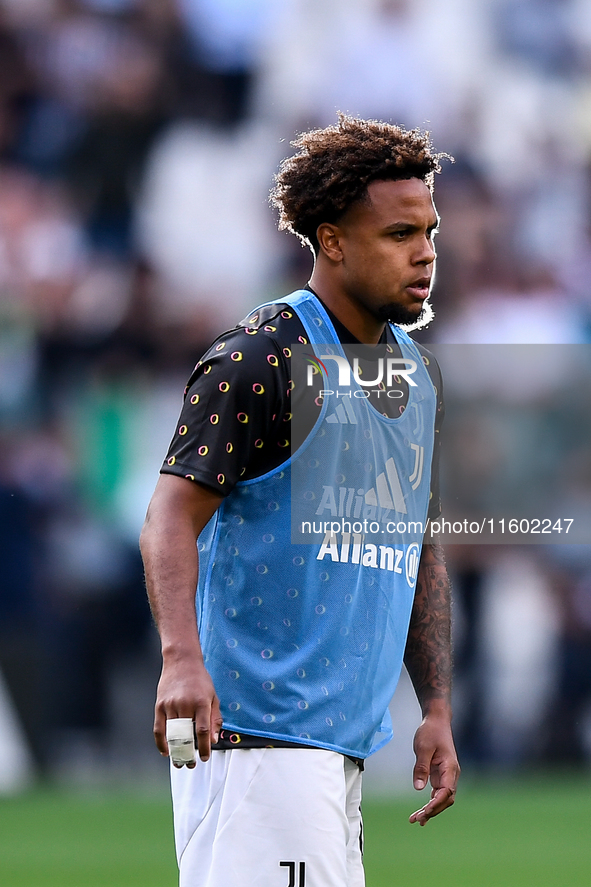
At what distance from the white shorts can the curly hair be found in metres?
1.25

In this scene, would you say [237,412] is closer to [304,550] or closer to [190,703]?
[304,550]

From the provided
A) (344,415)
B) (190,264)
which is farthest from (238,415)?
(190,264)

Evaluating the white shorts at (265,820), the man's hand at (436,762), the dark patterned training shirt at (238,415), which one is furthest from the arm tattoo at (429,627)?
the dark patterned training shirt at (238,415)

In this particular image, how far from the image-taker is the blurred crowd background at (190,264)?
8.42 meters

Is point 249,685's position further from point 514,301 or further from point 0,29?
point 0,29

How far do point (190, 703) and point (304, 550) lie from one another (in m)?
0.49

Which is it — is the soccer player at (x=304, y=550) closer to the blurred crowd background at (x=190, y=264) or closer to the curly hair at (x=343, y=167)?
the curly hair at (x=343, y=167)

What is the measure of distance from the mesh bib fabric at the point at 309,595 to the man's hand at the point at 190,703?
10.8 inches

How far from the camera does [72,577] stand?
855cm

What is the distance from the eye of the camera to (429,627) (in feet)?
11.6

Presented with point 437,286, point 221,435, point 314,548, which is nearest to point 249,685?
point 314,548

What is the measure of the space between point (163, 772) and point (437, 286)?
3.50 meters

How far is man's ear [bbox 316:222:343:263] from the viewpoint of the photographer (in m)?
3.30

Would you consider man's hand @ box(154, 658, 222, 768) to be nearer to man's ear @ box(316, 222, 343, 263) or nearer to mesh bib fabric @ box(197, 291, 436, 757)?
mesh bib fabric @ box(197, 291, 436, 757)
